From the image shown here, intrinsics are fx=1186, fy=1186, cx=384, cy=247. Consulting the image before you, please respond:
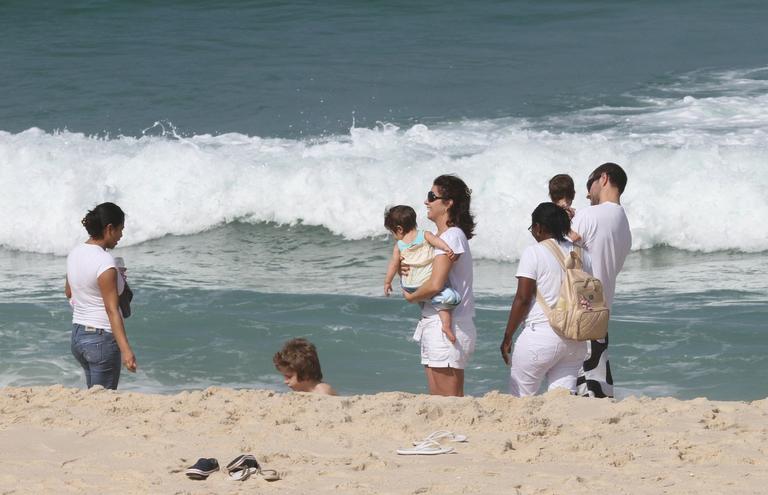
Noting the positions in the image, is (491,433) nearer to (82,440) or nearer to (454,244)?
(454,244)

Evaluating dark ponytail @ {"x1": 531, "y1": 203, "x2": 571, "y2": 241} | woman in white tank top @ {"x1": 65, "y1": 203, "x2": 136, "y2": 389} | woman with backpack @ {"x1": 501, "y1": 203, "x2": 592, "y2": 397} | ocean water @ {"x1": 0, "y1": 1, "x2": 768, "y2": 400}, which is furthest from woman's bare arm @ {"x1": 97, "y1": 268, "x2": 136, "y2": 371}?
ocean water @ {"x1": 0, "y1": 1, "x2": 768, "y2": 400}

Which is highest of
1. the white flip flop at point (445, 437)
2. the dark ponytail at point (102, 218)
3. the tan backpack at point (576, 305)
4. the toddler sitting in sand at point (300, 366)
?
the dark ponytail at point (102, 218)

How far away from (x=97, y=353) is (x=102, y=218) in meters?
0.77

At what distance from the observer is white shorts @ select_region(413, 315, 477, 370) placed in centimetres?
622

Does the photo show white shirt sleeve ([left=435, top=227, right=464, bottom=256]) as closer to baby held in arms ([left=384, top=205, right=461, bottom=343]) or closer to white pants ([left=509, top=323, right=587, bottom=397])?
baby held in arms ([left=384, top=205, right=461, bottom=343])

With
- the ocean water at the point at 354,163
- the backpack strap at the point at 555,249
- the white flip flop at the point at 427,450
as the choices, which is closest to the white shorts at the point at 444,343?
the backpack strap at the point at 555,249

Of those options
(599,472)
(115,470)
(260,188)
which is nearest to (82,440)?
(115,470)

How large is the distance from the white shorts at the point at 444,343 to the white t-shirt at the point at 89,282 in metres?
1.65

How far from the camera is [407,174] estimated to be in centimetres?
1496

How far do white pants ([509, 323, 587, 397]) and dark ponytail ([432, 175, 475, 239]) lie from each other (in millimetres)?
633

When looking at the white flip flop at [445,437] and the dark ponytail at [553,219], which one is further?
the dark ponytail at [553,219]

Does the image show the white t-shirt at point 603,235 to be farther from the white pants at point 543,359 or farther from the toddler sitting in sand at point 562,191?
the white pants at point 543,359

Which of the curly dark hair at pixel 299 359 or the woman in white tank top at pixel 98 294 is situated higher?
the woman in white tank top at pixel 98 294

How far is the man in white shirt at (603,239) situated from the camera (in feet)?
20.6
